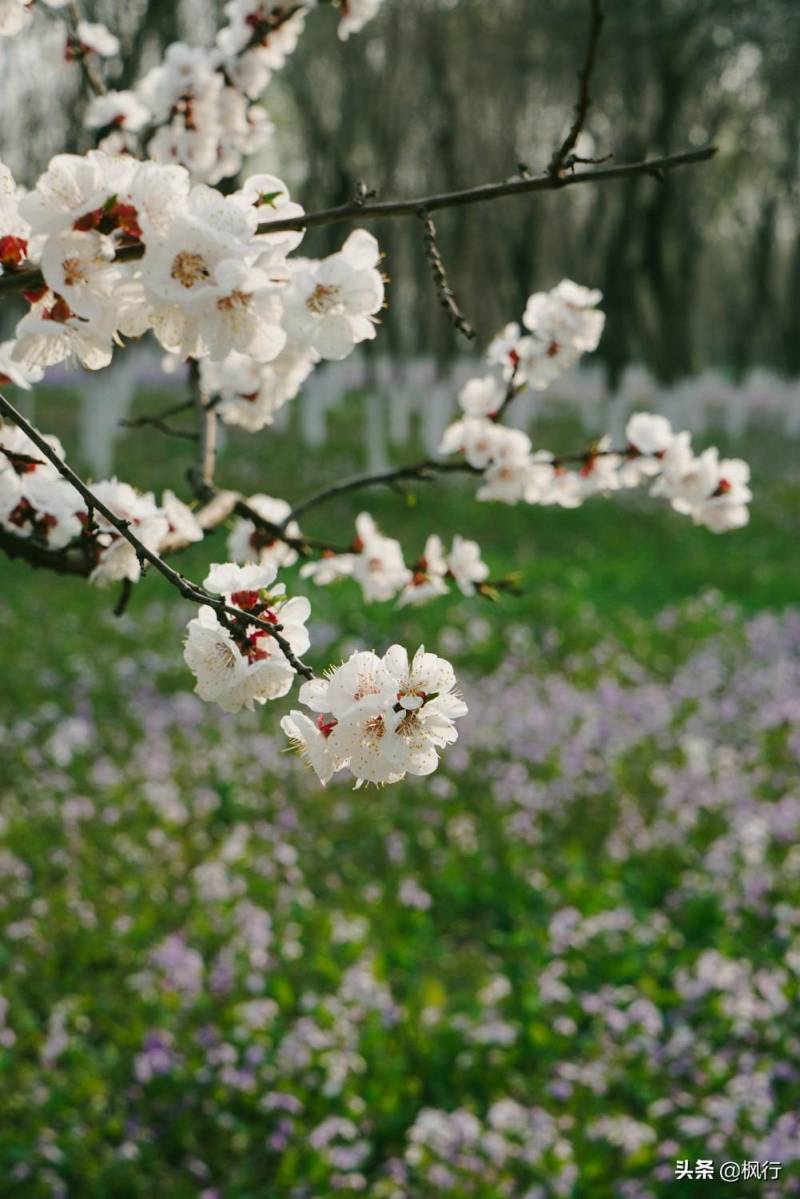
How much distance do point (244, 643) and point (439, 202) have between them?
0.66 meters

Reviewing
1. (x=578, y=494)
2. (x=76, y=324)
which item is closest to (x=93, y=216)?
(x=76, y=324)

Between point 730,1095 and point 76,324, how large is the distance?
3441 millimetres

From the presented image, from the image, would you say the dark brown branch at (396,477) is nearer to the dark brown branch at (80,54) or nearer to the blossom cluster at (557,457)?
the blossom cluster at (557,457)

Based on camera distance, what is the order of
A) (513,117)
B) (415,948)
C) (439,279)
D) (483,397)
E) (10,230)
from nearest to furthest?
(10,230)
(439,279)
(483,397)
(415,948)
(513,117)

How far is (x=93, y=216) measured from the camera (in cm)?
134

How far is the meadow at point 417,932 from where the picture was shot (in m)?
3.55

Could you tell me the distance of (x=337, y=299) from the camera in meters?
1.68

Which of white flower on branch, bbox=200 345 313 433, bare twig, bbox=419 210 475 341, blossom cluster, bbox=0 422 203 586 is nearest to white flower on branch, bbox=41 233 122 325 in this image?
bare twig, bbox=419 210 475 341

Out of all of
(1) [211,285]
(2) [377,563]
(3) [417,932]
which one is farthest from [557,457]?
(3) [417,932]

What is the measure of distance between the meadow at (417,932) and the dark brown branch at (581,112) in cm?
130

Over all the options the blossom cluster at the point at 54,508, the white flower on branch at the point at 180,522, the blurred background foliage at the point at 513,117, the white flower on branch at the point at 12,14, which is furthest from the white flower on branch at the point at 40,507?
the blurred background foliage at the point at 513,117

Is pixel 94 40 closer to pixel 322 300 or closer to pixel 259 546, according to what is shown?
pixel 259 546

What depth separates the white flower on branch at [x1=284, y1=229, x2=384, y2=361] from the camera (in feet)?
5.41

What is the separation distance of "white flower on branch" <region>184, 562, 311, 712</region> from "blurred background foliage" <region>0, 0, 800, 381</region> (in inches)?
498
